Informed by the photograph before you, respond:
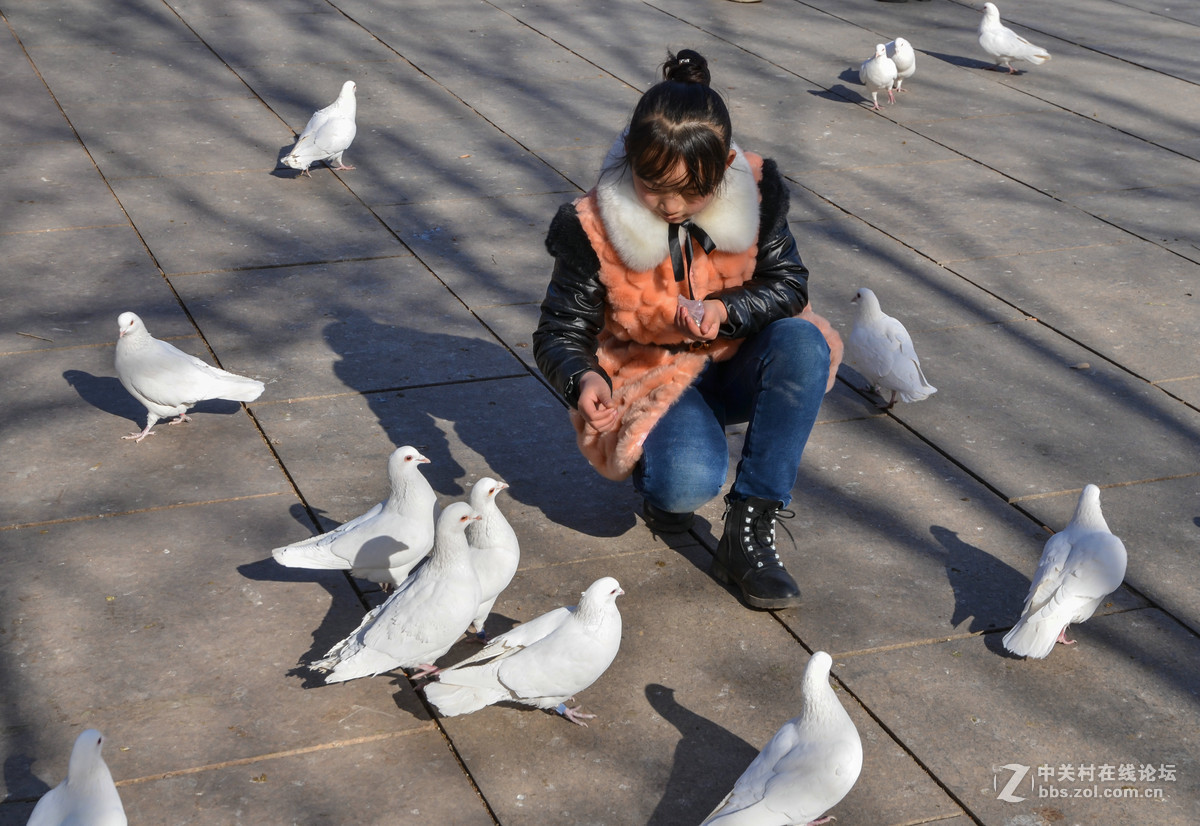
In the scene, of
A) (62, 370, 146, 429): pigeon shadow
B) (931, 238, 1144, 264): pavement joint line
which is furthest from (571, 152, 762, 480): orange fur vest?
(931, 238, 1144, 264): pavement joint line

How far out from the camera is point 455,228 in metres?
6.91

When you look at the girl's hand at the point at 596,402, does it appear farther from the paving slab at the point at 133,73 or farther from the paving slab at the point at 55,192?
the paving slab at the point at 133,73

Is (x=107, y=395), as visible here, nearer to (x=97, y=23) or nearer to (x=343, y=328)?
(x=343, y=328)

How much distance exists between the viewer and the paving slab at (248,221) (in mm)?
6422

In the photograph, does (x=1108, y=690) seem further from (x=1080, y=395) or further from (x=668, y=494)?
(x=1080, y=395)

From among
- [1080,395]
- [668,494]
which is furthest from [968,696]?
[1080,395]

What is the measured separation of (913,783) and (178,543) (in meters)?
2.53

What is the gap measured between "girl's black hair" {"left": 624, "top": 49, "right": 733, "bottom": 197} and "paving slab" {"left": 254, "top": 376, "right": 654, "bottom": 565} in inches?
52.7

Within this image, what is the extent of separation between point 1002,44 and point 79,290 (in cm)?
761

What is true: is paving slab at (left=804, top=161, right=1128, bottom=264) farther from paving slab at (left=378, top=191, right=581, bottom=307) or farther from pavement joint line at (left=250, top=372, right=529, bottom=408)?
pavement joint line at (left=250, top=372, right=529, bottom=408)

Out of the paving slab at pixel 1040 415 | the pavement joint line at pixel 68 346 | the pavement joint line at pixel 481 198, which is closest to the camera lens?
the paving slab at pixel 1040 415

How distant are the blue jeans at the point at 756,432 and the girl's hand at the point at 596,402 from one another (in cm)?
23

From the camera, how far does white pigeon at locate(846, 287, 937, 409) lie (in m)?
5.10

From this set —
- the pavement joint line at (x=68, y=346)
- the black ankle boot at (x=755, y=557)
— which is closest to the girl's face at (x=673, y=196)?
the black ankle boot at (x=755, y=557)
